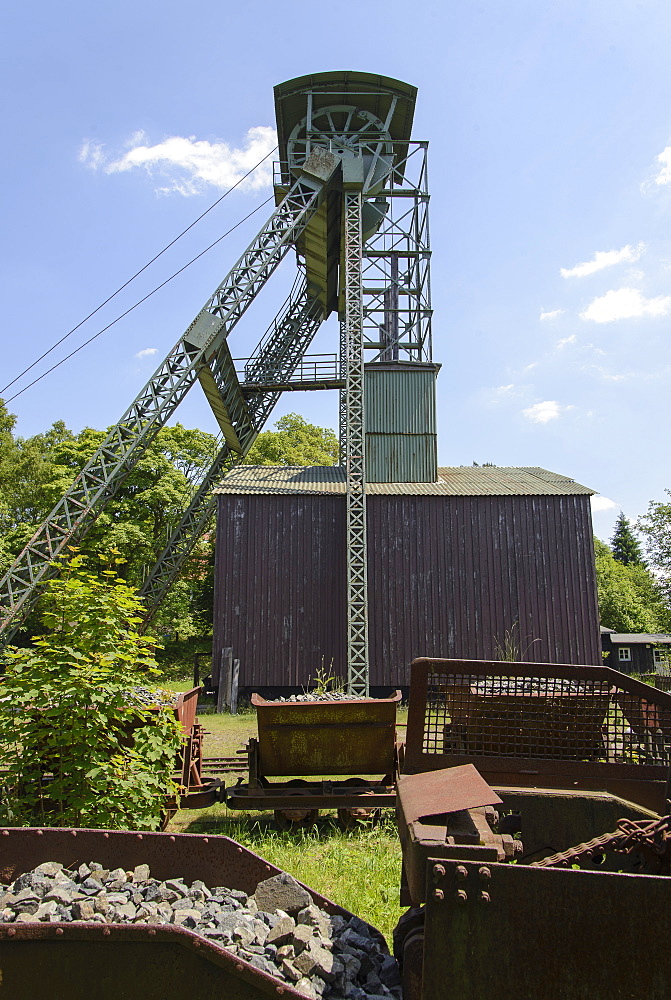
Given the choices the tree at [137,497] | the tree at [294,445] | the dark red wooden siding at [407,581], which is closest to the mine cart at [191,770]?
the dark red wooden siding at [407,581]

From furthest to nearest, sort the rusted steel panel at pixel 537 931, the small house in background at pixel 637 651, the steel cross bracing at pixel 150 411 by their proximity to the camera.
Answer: the small house in background at pixel 637 651 < the steel cross bracing at pixel 150 411 < the rusted steel panel at pixel 537 931

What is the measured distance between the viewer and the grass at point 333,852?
4.81 m

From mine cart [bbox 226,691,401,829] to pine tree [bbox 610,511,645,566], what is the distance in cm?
6851

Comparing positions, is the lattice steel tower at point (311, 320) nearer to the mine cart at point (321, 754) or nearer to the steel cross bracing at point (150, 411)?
the steel cross bracing at point (150, 411)

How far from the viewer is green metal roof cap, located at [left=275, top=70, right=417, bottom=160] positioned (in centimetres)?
2169

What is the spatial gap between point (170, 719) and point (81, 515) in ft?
42.7

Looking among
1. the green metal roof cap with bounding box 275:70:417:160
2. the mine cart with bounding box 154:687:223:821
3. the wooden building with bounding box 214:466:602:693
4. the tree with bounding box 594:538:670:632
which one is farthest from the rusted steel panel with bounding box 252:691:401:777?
the tree with bounding box 594:538:670:632

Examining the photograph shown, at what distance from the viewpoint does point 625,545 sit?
71375 mm

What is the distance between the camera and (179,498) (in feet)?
92.3

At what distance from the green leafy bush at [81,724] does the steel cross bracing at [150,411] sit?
11768mm

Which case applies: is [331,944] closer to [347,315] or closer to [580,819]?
[580,819]

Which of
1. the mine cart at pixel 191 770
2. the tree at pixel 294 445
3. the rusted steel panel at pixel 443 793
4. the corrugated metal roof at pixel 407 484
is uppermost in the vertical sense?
the tree at pixel 294 445

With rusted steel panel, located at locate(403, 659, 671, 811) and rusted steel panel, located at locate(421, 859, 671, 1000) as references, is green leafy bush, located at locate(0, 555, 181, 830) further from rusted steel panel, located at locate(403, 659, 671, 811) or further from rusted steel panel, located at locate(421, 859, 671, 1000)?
rusted steel panel, located at locate(421, 859, 671, 1000)

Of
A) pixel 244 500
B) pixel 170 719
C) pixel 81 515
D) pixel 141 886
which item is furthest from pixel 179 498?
pixel 141 886
